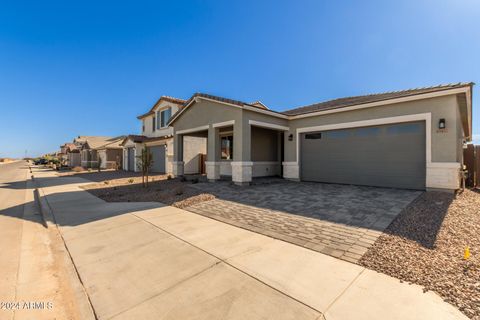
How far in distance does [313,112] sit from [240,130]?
4.11 m

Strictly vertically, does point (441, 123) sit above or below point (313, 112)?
below

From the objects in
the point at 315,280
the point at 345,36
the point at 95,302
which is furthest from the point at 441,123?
the point at 95,302

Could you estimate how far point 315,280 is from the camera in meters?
2.85

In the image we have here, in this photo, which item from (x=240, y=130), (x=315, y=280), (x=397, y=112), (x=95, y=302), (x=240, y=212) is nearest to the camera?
(x=95, y=302)

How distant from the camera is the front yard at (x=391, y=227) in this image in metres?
2.87

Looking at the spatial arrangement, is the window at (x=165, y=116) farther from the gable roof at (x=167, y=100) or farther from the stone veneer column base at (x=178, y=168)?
the stone veneer column base at (x=178, y=168)

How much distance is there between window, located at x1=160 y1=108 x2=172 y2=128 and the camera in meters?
21.0

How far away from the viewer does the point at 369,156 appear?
376 inches

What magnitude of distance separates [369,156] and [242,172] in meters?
5.97

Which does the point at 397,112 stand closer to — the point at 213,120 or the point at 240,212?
the point at 240,212

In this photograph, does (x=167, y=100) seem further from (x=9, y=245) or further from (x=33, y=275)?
(x=33, y=275)

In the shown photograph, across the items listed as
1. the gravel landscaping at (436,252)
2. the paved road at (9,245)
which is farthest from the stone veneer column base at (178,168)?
the gravel landscaping at (436,252)

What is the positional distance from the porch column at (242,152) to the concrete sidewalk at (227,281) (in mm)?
5704

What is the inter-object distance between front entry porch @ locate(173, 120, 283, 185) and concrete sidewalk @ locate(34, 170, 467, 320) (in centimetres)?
594
